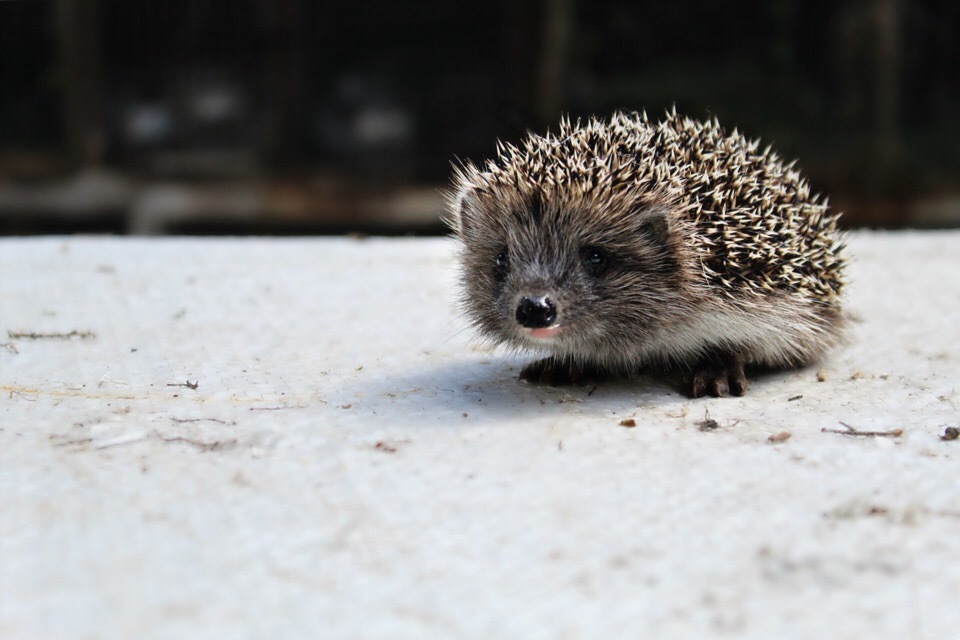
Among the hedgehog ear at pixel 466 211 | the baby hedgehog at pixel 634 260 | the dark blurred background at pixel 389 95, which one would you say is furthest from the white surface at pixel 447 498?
the dark blurred background at pixel 389 95

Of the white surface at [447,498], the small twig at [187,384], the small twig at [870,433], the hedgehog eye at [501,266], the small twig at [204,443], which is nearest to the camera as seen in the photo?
the white surface at [447,498]

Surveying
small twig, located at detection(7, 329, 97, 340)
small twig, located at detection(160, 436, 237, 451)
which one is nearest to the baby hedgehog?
small twig, located at detection(160, 436, 237, 451)

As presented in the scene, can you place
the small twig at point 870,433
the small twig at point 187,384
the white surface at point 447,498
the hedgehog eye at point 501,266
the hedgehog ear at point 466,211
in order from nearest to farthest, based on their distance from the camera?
the white surface at point 447,498 < the small twig at point 870,433 < the small twig at point 187,384 < the hedgehog eye at point 501,266 < the hedgehog ear at point 466,211

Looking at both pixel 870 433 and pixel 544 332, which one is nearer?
pixel 870 433

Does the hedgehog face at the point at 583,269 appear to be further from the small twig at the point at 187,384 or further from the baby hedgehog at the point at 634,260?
the small twig at the point at 187,384

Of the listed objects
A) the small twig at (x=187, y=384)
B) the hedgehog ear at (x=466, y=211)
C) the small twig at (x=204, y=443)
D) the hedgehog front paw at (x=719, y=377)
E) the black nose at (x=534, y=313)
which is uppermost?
the hedgehog ear at (x=466, y=211)

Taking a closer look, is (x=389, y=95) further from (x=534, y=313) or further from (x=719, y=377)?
(x=534, y=313)

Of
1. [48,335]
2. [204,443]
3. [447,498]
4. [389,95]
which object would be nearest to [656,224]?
[447,498]
